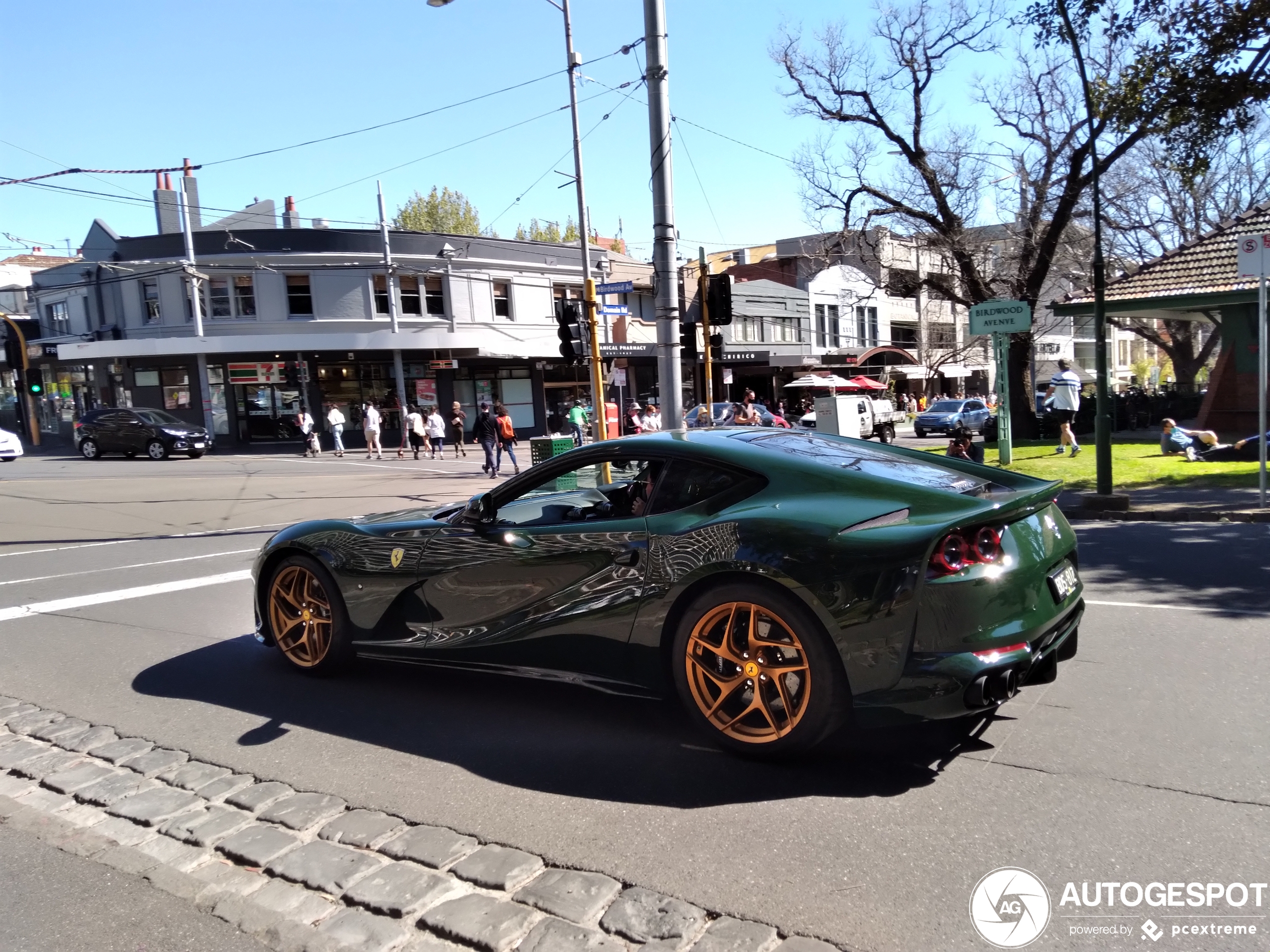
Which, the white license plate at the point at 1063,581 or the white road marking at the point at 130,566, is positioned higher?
the white license plate at the point at 1063,581

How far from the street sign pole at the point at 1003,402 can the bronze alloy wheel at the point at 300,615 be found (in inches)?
587

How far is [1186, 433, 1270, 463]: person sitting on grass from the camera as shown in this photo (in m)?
15.5

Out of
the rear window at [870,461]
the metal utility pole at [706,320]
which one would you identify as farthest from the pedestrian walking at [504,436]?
the rear window at [870,461]

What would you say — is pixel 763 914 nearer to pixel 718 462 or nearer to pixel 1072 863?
pixel 1072 863

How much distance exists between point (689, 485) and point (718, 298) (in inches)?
369

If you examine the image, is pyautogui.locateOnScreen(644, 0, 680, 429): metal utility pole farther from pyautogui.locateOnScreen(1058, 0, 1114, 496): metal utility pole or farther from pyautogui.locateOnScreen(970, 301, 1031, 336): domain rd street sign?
pyautogui.locateOnScreen(970, 301, 1031, 336): domain rd street sign

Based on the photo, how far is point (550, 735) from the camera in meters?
4.46

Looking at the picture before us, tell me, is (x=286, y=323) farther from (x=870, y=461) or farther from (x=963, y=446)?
(x=870, y=461)

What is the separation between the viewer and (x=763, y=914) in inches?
114

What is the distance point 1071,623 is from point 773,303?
4896cm

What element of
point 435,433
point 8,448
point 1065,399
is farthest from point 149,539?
point 8,448

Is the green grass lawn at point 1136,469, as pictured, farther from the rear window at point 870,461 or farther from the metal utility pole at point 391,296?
the metal utility pole at point 391,296

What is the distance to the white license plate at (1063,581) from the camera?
390 centimetres

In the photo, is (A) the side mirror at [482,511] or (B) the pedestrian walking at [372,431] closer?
(A) the side mirror at [482,511]
